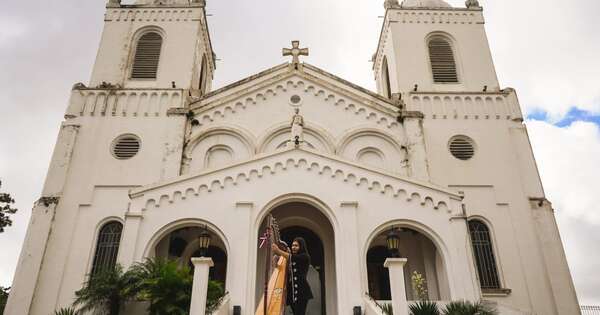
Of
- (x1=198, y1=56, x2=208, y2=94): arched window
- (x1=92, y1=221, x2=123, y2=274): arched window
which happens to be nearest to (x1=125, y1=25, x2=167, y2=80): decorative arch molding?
(x1=198, y1=56, x2=208, y2=94): arched window

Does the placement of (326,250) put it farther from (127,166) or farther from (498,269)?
(127,166)

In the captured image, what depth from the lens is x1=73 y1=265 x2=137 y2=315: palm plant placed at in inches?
515

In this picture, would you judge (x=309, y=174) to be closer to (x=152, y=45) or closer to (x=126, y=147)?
(x=126, y=147)

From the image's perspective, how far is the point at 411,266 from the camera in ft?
56.1

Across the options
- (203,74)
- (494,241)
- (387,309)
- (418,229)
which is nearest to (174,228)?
(387,309)

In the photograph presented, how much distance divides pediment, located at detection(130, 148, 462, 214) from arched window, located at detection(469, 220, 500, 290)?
4.16m

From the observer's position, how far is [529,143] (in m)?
20.4

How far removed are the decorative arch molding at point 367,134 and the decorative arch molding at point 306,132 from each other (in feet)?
1.66

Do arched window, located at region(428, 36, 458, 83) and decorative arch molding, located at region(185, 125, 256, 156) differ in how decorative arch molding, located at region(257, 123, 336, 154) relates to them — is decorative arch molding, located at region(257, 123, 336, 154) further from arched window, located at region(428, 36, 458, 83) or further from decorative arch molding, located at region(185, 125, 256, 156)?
arched window, located at region(428, 36, 458, 83)

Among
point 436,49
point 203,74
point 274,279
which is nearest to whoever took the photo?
point 274,279

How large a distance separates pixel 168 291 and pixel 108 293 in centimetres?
217

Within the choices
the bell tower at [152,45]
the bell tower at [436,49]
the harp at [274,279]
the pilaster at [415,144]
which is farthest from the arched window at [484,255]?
the bell tower at [152,45]

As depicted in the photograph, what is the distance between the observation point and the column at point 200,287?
10875 mm

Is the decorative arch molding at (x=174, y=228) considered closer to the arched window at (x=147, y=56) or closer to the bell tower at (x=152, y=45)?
the bell tower at (x=152, y=45)
